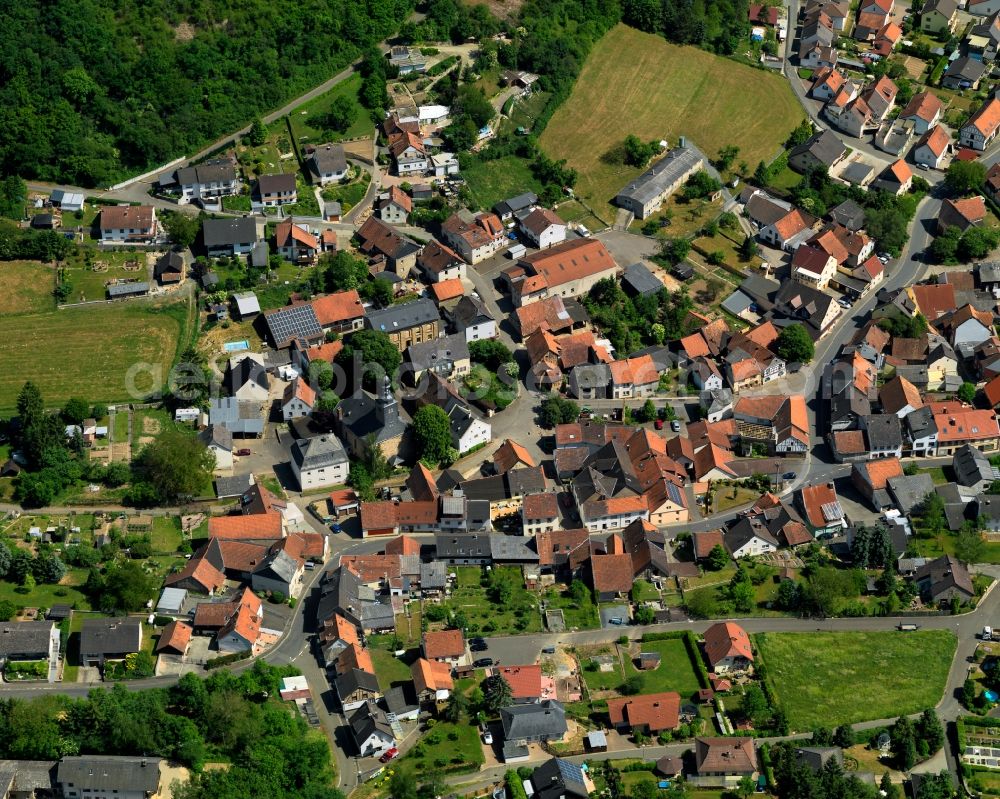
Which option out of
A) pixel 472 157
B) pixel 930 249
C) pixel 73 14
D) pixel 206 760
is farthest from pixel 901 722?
pixel 73 14

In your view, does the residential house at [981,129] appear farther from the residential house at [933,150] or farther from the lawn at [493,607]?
the lawn at [493,607]

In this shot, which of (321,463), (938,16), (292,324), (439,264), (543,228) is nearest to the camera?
(321,463)

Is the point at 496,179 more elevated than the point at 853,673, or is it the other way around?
the point at 496,179

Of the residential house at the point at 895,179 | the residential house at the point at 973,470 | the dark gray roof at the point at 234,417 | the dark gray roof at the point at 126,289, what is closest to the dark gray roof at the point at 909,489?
the residential house at the point at 973,470

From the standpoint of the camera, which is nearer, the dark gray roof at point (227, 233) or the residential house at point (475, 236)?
the dark gray roof at point (227, 233)

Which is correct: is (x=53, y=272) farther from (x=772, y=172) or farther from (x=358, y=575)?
(x=772, y=172)

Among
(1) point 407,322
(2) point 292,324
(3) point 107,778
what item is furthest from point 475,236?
(3) point 107,778

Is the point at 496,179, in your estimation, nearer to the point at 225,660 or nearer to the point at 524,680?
the point at 524,680
